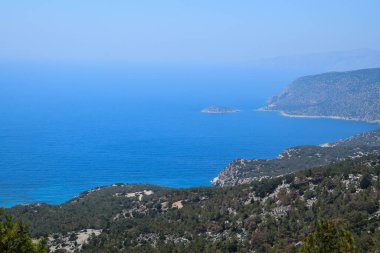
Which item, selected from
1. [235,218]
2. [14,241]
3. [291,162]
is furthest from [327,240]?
[291,162]

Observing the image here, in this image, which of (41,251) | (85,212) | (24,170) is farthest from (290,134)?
(41,251)

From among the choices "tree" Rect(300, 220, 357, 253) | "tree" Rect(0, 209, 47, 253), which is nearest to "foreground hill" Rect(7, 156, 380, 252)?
"tree" Rect(300, 220, 357, 253)

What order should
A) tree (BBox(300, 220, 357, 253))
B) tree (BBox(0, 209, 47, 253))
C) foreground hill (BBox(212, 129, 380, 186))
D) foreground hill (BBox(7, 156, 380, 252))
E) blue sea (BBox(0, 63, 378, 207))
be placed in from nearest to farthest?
1. tree (BBox(0, 209, 47, 253))
2. tree (BBox(300, 220, 357, 253))
3. foreground hill (BBox(7, 156, 380, 252))
4. foreground hill (BBox(212, 129, 380, 186))
5. blue sea (BBox(0, 63, 378, 207))

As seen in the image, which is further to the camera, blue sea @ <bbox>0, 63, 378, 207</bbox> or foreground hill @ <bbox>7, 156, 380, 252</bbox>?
blue sea @ <bbox>0, 63, 378, 207</bbox>

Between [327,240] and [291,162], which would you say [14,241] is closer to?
[327,240]

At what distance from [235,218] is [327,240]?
23171 mm

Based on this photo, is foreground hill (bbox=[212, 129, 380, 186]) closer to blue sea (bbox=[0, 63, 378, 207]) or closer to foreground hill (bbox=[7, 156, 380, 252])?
blue sea (bbox=[0, 63, 378, 207])

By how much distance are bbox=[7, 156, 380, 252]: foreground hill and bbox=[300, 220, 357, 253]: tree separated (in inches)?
312

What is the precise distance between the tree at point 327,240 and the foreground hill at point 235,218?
26.0 feet

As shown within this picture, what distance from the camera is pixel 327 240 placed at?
19000mm

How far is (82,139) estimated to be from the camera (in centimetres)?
15325

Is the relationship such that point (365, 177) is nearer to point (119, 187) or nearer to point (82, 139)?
point (119, 187)

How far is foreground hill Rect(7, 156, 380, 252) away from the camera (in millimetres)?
34406

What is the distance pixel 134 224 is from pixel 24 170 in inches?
2985
